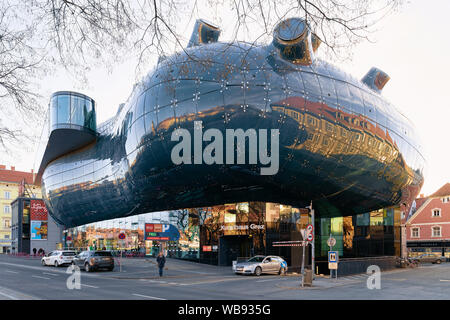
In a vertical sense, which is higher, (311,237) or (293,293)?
(311,237)

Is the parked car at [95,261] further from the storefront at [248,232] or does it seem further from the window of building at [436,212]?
the window of building at [436,212]

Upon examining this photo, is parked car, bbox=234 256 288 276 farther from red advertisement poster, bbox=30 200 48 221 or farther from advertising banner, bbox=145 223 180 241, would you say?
red advertisement poster, bbox=30 200 48 221

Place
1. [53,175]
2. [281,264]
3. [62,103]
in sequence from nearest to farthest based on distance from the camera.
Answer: [281,264] < [62,103] < [53,175]

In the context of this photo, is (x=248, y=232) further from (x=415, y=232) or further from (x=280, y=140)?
(x=415, y=232)

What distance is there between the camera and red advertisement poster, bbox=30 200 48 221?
204 feet

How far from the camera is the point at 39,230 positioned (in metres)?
61.6

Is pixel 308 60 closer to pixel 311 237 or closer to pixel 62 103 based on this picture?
pixel 311 237

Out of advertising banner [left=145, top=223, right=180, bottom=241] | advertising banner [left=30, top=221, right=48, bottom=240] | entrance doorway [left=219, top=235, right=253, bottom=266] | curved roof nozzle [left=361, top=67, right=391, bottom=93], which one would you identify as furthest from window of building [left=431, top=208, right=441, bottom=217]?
advertising banner [left=30, top=221, right=48, bottom=240]

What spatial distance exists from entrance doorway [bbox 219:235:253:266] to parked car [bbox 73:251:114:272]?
9.05 metres

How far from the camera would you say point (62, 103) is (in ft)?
122

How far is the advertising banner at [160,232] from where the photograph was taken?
1159 inches

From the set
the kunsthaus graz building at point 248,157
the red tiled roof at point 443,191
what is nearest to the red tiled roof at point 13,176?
the kunsthaus graz building at point 248,157

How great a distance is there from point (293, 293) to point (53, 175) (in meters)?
38.1
